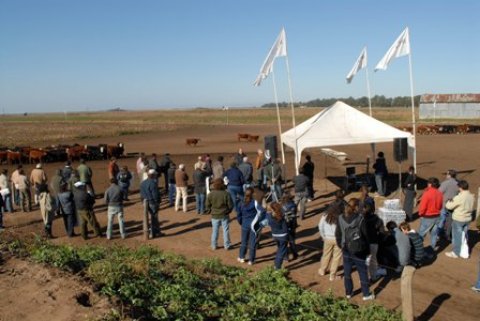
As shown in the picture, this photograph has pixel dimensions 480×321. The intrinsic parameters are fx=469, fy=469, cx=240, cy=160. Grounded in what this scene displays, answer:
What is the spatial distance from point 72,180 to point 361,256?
921 cm

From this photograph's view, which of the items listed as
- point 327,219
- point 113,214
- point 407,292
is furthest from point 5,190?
point 407,292

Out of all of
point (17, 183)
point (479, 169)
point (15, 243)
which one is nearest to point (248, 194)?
point (15, 243)

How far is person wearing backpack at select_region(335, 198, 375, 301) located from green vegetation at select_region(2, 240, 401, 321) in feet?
1.41

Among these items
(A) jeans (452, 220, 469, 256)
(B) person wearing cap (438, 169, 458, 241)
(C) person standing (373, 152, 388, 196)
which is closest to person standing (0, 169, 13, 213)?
(C) person standing (373, 152, 388, 196)

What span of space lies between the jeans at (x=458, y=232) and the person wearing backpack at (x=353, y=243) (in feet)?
9.57

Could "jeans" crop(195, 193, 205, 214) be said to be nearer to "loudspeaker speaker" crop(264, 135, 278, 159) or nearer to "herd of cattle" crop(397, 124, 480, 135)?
"loudspeaker speaker" crop(264, 135, 278, 159)

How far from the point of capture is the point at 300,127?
709 inches

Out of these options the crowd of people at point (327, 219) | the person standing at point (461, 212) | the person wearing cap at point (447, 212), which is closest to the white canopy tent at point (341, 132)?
the crowd of people at point (327, 219)

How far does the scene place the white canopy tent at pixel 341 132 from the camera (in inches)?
610

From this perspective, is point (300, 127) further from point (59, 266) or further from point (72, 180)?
point (59, 266)

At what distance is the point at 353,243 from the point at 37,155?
25.4m

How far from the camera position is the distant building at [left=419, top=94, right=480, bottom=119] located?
61.1 meters

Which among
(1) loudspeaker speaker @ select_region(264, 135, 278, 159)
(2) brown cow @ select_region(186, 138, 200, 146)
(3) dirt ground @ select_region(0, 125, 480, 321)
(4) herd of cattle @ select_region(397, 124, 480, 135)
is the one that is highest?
(1) loudspeaker speaker @ select_region(264, 135, 278, 159)

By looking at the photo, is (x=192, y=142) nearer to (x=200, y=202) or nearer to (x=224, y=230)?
(x=200, y=202)
